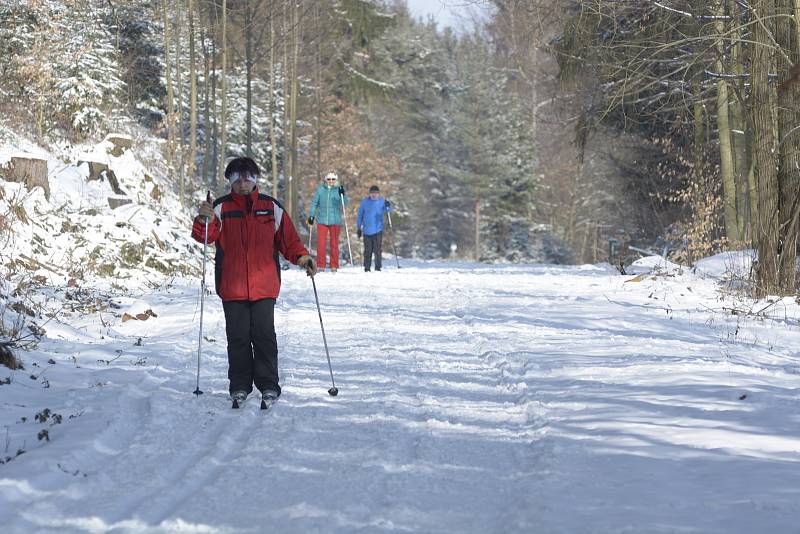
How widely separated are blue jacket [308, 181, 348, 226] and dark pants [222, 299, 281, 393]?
39.1 ft

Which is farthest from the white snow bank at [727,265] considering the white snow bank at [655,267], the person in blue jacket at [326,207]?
the person in blue jacket at [326,207]

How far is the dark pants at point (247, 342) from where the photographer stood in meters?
6.84

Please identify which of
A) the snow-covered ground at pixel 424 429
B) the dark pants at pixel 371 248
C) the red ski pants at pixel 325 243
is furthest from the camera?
the dark pants at pixel 371 248

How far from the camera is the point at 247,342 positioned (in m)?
6.96

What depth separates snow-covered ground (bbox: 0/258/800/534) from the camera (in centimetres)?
408

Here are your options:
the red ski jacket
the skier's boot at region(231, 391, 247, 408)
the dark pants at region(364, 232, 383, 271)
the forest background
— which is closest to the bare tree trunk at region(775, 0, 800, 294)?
the forest background

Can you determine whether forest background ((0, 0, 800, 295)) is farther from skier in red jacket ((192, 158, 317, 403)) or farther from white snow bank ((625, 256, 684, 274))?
skier in red jacket ((192, 158, 317, 403))

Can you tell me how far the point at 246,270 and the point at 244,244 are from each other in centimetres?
22

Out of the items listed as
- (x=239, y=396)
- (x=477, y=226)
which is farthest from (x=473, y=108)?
(x=239, y=396)

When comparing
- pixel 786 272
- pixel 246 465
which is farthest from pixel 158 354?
pixel 786 272

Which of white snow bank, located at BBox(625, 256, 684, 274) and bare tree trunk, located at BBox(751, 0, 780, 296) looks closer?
bare tree trunk, located at BBox(751, 0, 780, 296)

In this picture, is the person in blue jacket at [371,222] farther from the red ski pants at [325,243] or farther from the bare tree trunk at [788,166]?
the bare tree trunk at [788,166]

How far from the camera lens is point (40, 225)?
44.5ft

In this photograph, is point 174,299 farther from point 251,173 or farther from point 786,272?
point 786,272
